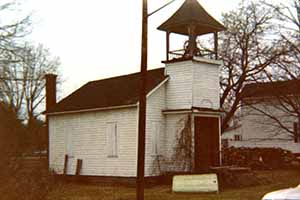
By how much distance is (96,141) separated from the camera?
28.8 metres

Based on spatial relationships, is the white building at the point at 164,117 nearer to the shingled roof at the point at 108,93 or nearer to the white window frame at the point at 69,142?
the shingled roof at the point at 108,93

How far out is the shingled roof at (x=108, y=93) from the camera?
27661 millimetres

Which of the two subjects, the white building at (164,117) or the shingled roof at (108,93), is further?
the shingled roof at (108,93)

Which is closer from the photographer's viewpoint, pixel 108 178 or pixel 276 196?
pixel 276 196

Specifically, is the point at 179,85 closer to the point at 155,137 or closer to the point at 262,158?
the point at 155,137

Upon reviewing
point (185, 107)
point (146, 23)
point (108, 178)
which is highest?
point (146, 23)

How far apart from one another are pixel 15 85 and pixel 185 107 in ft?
26.1

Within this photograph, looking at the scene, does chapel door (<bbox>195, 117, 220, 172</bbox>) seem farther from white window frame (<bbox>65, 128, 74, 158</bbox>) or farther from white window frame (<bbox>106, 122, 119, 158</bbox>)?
white window frame (<bbox>65, 128, 74, 158</bbox>)

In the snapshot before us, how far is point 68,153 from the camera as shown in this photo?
30719 mm

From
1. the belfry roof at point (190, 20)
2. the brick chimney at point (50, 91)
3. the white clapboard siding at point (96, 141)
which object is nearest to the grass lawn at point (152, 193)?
the white clapboard siding at point (96, 141)

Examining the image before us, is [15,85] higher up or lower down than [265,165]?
higher up

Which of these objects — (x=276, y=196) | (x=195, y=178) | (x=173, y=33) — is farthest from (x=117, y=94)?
(x=276, y=196)

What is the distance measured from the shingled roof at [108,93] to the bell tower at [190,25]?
66.8 inches

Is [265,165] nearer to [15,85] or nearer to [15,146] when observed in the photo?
[15,85]
